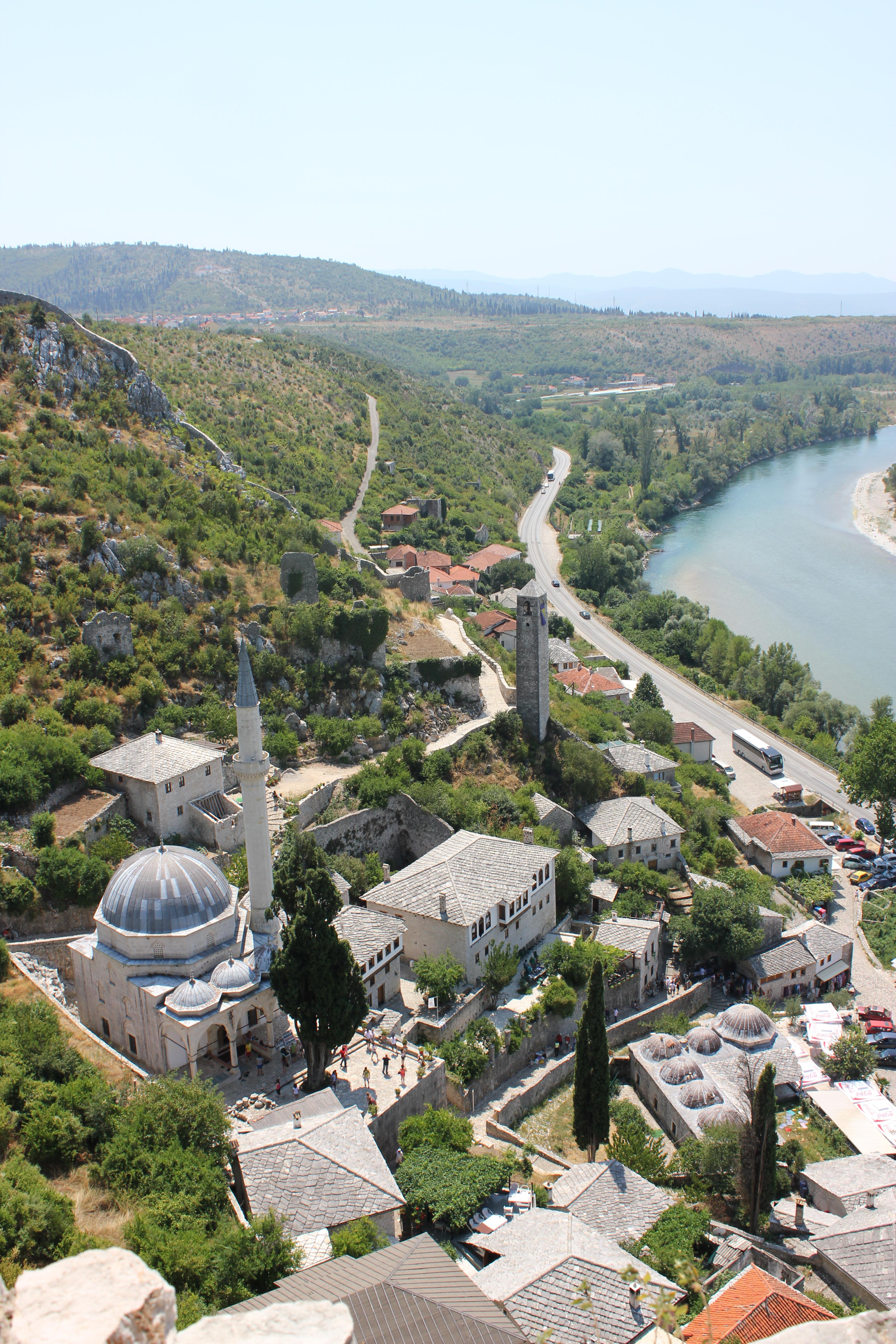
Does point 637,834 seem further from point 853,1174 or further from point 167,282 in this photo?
point 167,282

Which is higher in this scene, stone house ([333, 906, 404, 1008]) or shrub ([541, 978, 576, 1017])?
stone house ([333, 906, 404, 1008])

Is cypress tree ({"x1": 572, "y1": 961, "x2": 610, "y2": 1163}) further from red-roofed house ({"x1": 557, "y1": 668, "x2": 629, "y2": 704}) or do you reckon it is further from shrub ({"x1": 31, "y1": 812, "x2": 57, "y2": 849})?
red-roofed house ({"x1": 557, "y1": 668, "x2": 629, "y2": 704})

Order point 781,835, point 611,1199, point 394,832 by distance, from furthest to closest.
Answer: point 781,835, point 394,832, point 611,1199

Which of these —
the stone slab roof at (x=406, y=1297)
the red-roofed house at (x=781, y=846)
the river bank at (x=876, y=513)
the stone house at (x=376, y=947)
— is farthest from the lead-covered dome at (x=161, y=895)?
the river bank at (x=876, y=513)

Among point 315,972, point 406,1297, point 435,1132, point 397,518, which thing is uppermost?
point 397,518

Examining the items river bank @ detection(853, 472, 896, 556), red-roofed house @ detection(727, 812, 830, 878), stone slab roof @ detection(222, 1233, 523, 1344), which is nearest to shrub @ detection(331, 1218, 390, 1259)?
stone slab roof @ detection(222, 1233, 523, 1344)

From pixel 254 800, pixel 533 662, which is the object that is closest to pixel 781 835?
pixel 533 662
